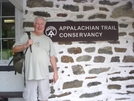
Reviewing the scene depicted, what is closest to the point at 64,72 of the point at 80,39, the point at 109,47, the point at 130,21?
the point at 80,39

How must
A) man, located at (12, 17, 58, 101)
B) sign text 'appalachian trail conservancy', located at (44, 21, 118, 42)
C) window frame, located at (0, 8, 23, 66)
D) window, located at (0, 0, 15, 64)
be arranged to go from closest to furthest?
man, located at (12, 17, 58, 101) → sign text 'appalachian trail conservancy', located at (44, 21, 118, 42) → window frame, located at (0, 8, 23, 66) → window, located at (0, 0, 15, 64)

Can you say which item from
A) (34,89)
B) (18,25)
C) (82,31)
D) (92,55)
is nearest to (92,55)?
(92,55)

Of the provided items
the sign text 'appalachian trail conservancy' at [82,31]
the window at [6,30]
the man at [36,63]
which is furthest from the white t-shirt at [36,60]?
the window at [6,30]

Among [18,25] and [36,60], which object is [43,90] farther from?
[18,25]

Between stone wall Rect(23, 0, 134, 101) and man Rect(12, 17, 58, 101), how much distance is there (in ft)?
2.28

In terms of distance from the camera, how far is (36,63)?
2.81 meters

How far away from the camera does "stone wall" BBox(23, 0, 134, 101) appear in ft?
11.9

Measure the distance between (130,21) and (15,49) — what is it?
2.32m

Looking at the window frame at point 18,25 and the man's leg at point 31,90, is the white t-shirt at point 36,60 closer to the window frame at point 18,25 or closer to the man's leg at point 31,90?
the man's leg at point 31,90

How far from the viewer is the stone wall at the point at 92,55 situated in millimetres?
3621

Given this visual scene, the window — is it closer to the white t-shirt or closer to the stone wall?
the stone wall

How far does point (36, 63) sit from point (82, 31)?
4.10ft

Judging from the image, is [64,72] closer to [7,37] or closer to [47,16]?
[47,16]

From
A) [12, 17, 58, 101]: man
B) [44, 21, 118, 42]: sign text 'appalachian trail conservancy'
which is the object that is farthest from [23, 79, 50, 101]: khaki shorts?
[44, 21, 118, 42]: sign text 'appalachian trail conservancy'
